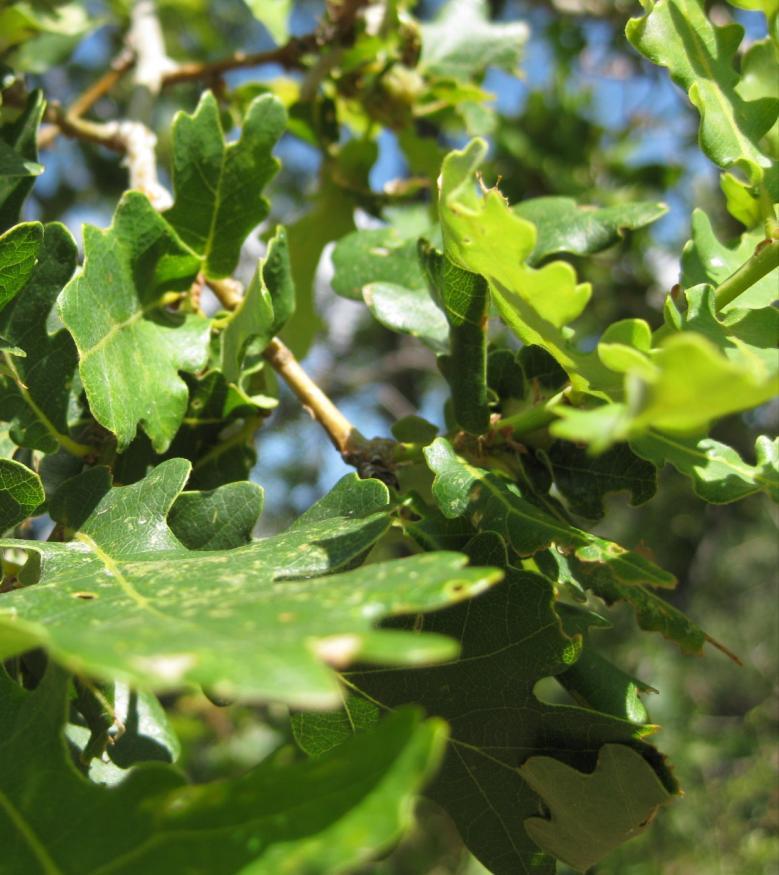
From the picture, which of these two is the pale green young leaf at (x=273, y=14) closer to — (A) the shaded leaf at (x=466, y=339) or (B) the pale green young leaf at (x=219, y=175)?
(B) the pale green young leaf at (x=219, y=175)

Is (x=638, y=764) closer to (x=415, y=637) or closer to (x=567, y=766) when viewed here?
(x=567, y=766)

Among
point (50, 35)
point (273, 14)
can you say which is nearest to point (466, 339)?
point (273, 14)

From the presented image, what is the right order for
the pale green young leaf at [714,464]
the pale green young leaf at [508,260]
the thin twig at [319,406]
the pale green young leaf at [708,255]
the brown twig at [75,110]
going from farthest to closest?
the brown twig at [75,110], the thin twig at [319,406], the pale green young leaf at [708,255], the pale green young leaf at [714,464], the pale green young leaf at [508,260]

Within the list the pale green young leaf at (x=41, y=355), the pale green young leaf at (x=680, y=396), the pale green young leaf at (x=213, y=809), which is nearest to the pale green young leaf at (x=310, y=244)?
the pale green young leaf at (x=41, y=355)

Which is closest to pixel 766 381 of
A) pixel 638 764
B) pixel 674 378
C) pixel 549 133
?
pixel 674 378

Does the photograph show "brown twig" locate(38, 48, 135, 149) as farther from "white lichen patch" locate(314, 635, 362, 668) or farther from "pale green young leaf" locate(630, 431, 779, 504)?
"white lichen patch" locate(314, 635, 362, 668)

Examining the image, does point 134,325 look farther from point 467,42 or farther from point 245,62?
point 467,42
